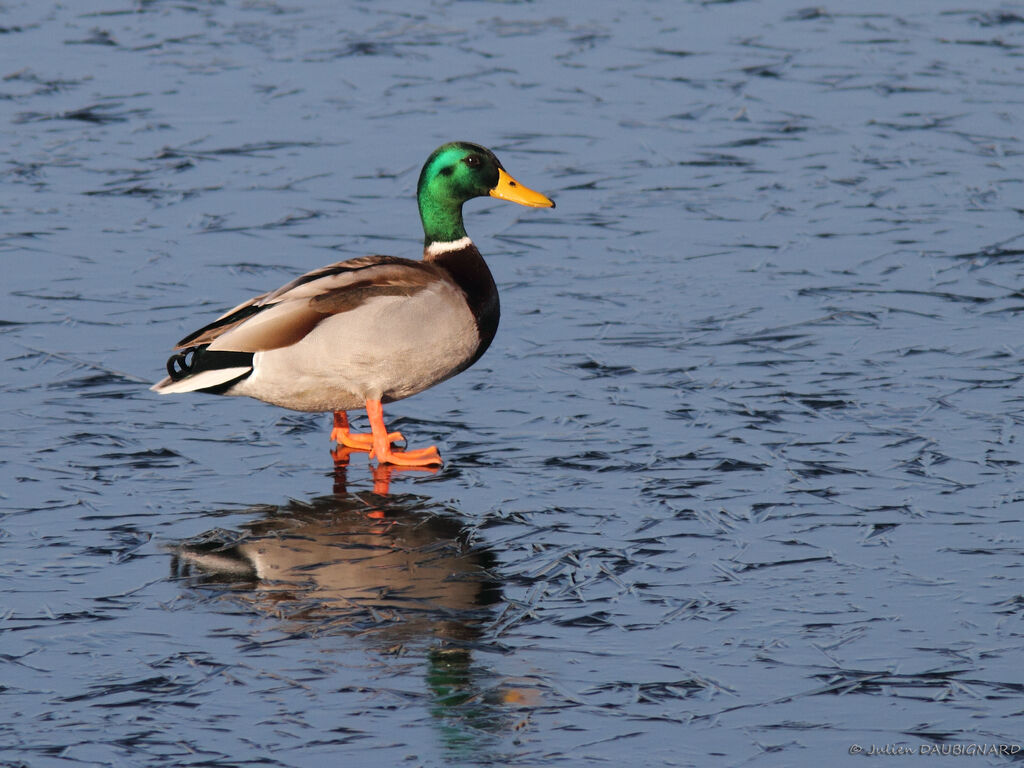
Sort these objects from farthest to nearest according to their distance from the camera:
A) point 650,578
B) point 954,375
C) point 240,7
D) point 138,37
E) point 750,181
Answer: point 240,7 < point 138,37 < point 750,181 < point 954,375 < point 650,578

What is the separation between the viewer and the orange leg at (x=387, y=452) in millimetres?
5285

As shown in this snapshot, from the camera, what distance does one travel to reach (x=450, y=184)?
19.0 feet

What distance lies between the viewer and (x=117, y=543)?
15.0 ft

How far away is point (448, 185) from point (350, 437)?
986mm

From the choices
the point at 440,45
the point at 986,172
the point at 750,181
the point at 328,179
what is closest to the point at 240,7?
the point at 440,45

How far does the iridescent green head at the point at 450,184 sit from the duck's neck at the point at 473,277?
0.13ft

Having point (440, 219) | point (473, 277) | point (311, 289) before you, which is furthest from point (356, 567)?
point (440, 219)

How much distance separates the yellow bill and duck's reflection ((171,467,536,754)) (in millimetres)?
1419

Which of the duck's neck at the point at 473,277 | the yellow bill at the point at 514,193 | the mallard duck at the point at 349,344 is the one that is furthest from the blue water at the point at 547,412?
the yellow bill at the point at 514,193

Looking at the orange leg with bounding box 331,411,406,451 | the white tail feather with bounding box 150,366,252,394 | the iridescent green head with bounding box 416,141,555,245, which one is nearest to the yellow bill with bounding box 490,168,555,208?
the iridescent green head with bounding box 416,141,555,245

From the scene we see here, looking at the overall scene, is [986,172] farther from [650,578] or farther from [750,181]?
[650,578]

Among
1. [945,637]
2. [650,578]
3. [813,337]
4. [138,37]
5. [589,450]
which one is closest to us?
[945,637]

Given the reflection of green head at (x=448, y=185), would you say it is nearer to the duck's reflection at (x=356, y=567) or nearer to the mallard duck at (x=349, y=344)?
the mallard duck at (x=349, y=344)

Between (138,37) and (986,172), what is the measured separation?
5.29 metres
